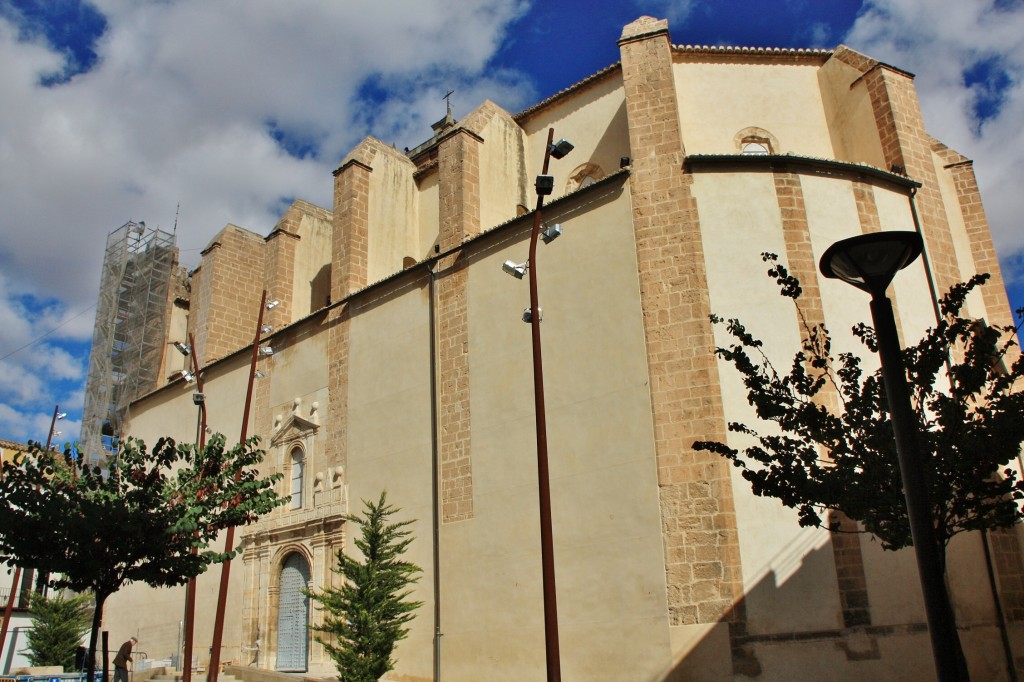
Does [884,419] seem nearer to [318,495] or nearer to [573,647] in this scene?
[573,647]

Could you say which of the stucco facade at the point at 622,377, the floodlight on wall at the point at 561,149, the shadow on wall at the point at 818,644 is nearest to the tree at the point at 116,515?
the stucco facade at the point at 622,377

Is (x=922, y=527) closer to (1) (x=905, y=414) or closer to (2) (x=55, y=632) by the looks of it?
(1) (x=905, y=414)

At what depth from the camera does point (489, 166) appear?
59.6ft

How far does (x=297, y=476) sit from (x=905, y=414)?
16.1 m

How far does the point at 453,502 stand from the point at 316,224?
1079 cm

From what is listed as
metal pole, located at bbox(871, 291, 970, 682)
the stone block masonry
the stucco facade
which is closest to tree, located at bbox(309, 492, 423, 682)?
the stucco facade

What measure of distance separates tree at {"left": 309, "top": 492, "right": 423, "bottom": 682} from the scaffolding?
1561cm

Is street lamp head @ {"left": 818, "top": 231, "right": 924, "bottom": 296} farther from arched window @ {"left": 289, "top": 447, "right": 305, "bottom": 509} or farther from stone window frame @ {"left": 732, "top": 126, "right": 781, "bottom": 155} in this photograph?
arched window @ {"left": 289, "top": 447, "right": 305, "bottom": 509}

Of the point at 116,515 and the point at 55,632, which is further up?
the point at 116,515

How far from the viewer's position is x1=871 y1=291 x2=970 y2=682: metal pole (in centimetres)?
494

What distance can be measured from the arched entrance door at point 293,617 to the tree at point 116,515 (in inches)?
281

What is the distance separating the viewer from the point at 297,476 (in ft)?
63.8

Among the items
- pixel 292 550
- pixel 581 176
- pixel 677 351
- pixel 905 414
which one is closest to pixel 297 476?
pixel 292 550

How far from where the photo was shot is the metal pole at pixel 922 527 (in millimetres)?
4938
